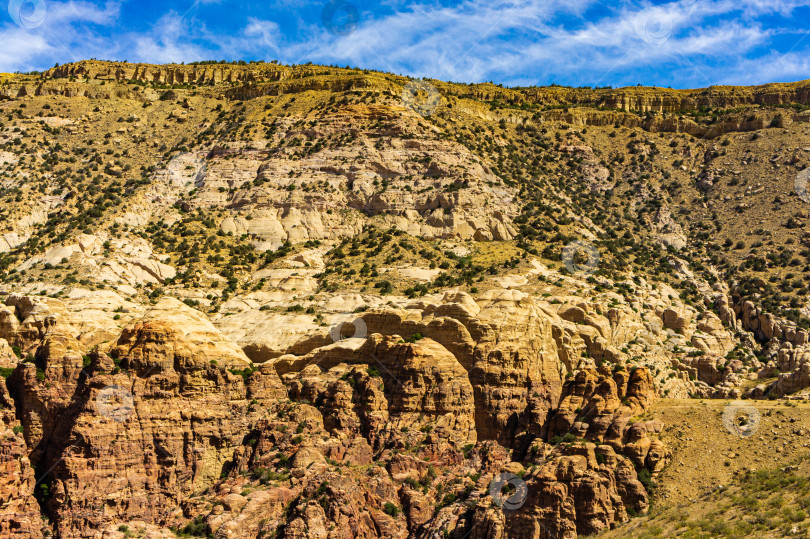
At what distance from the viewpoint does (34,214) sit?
89.1 metres

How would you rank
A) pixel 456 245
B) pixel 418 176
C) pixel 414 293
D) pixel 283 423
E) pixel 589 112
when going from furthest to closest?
pixel 589 112 → pixel 418 176 → pixel 456 245 → pixel 414 293 → pixel 283 423

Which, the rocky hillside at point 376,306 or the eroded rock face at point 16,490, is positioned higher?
the rocky hillside at point 376,306

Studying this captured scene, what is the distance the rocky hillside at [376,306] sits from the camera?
2111 inches

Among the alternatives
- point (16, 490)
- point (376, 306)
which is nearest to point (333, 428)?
point (376, 306)

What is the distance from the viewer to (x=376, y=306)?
7138 cm

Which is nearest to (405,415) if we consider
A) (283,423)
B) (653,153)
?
(283,423)

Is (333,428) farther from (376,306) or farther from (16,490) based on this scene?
(16,490)

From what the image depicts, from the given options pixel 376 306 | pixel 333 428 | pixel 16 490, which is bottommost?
pixel 16 490

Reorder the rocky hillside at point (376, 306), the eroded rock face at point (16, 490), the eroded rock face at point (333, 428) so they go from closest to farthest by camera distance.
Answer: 1. the eroded rock face at point (16, 490)
2. the eroded rock face at point (333, 428)
3. the rocky hillside at point (376, 306)

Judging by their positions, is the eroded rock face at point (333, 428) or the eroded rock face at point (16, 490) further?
the eroded rock face at point (333, 428)

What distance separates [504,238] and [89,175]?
1782 inches

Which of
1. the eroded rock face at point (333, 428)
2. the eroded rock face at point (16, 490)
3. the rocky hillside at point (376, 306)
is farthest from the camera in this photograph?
the rocky hillside at point (376, 306)

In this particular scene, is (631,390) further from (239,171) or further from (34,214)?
(34,214)

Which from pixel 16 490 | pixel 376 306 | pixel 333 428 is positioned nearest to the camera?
pixel 16 490
